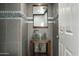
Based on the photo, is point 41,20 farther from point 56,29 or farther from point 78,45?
point 78,45

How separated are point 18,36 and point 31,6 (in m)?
0.39

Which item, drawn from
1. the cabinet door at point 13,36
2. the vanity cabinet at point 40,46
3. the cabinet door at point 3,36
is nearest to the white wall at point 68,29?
the vanity cabinet at point 40,46

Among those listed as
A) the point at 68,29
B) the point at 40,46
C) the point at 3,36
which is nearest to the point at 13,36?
the point at 3,36

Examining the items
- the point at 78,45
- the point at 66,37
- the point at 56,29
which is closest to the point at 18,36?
the point at 56,29

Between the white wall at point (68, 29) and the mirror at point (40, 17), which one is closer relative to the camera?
the white wall at point (68, 29)

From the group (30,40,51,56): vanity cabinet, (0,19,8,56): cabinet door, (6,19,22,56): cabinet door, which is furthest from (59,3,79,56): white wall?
(0,19,8,56): cabinet door

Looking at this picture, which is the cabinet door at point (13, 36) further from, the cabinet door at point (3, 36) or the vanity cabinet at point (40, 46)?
the vanity cabinet at point (40, 46)

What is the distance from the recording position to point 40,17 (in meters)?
1.50

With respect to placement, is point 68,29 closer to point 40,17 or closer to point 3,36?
point 40,17

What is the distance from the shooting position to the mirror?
1488 mm

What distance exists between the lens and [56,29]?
149 centimetres

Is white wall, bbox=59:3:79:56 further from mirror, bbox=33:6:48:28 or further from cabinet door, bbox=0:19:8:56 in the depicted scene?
cabinet door, bbox=0:19:8:56

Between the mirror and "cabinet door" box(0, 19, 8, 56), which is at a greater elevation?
the mirror

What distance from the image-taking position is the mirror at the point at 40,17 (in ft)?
4.88
